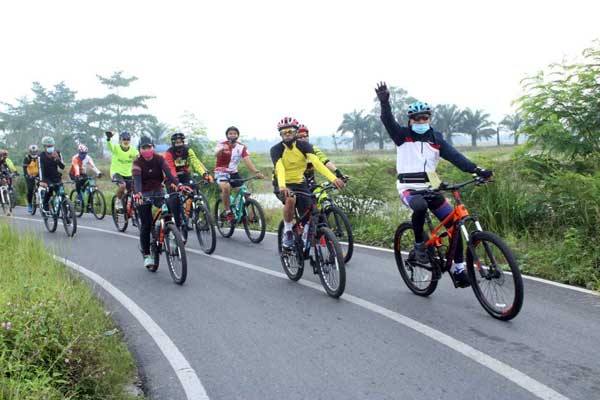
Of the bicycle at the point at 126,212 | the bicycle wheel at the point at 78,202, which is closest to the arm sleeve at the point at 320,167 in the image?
the bicycle at the point at 126,212

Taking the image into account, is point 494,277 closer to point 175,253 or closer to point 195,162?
point 175,253

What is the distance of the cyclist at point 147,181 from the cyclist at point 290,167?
1.72 metres

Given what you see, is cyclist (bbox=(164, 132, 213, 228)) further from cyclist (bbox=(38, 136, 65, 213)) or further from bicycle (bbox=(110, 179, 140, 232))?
cyclist (bbox=(38, 136, 65, 213))

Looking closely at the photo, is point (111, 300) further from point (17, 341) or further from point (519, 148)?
point (519, 148)

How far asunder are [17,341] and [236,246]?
6.87 meters

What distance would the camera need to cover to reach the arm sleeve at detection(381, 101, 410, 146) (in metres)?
6.08

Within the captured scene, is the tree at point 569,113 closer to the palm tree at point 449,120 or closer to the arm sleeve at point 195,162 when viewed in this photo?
the arm sleeve at point 195,162

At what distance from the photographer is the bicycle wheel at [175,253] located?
7641 mm

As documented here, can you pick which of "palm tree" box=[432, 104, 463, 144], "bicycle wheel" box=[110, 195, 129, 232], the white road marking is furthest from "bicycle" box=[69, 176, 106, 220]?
"palm tree" box=[432, 104, 463, 144]

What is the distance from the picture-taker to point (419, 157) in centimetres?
627

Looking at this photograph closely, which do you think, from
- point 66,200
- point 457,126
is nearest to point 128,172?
point 66,200

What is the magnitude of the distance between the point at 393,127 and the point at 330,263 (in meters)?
1.81

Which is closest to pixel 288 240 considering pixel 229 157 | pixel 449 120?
pixel 229 157

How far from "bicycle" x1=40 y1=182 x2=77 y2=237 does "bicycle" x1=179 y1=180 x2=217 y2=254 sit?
2865 millimetres
